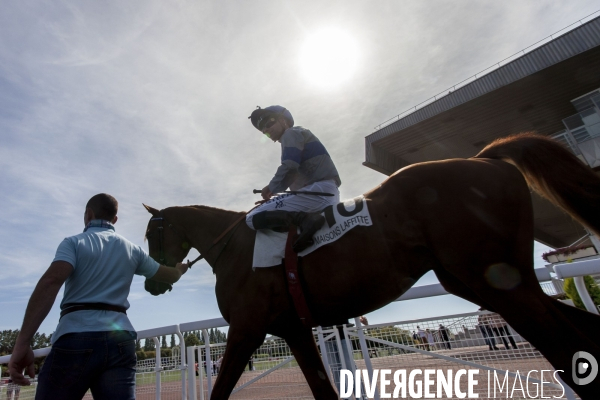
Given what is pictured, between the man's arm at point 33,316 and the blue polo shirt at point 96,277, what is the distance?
0.39 ft

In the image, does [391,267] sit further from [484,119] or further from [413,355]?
[484,119]

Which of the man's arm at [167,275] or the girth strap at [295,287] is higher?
the man's arm at [167,275]

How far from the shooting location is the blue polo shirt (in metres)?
2.10

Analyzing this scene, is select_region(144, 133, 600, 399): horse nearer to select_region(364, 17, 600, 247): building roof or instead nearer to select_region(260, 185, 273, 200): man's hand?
select_region(260, 185, 273, 200): man's hand

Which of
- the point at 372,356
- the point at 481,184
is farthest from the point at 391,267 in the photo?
the point at 372,356

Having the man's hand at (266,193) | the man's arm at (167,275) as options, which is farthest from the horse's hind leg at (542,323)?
the man's arm at (167,275)

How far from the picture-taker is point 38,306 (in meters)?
1.95

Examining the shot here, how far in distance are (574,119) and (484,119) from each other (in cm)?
453

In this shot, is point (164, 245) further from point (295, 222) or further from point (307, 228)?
point (307, 228)

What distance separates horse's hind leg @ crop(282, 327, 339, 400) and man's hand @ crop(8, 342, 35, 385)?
179cm

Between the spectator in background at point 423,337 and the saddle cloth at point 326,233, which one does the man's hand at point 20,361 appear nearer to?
the saddle cloth at point 326,233

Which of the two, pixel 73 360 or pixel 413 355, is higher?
pixel 73 360

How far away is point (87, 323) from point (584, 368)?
300 centimetres

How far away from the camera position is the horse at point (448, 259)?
2088 mm
